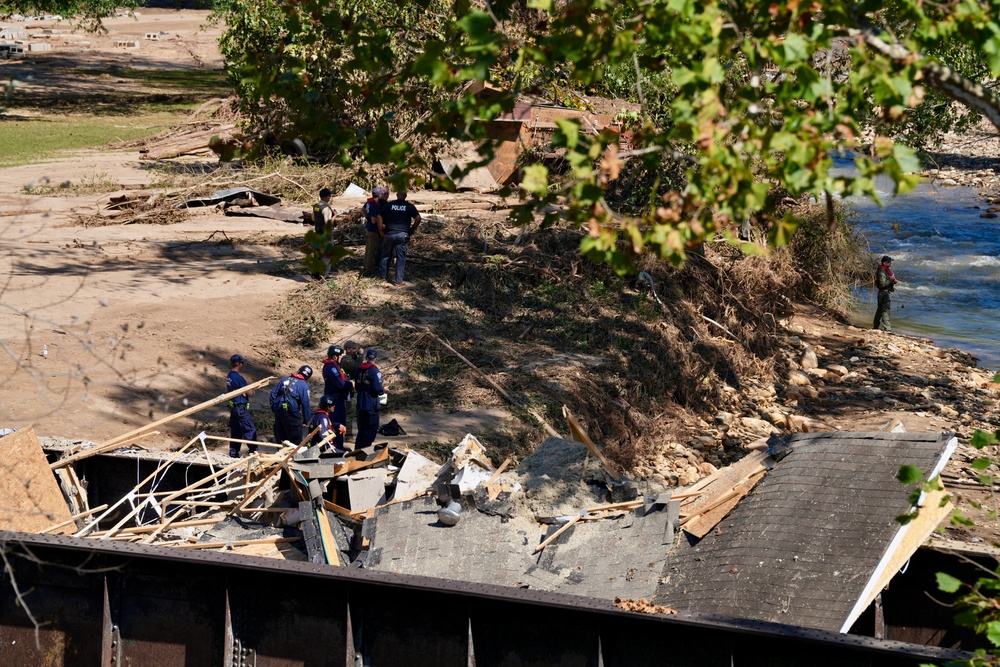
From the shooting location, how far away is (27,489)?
867 centimetres

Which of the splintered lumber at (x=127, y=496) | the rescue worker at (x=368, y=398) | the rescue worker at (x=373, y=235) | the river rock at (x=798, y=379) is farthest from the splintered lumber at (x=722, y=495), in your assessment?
the rescue worker at (x=373, y=235)

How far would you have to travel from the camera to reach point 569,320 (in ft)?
54.9

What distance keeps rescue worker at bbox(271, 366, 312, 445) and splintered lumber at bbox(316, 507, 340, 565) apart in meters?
2.49

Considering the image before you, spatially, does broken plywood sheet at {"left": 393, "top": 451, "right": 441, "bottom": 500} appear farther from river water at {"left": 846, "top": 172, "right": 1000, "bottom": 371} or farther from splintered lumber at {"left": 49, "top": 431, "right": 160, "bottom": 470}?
river water at {"left": 846, "top": 172, "right": 1000, "bottom": 371}

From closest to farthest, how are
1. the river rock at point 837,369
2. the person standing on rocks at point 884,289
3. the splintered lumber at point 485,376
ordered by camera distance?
the splintered lumber at point 485,376, the river rock at point 837,369, the person standing on rocks at point 884,289

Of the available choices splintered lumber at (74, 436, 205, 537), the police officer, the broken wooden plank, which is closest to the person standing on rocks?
the police officer

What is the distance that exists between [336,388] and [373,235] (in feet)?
20.7

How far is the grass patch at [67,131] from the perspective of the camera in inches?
1068

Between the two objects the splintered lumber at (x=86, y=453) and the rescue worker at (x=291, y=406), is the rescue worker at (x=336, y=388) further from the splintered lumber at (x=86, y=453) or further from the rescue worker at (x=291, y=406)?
the splintered lumber at (x=86, y=453)

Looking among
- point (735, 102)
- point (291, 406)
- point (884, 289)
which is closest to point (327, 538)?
point (291, 406)

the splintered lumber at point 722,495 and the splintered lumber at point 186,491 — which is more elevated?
the splintered lumber at point 722,495

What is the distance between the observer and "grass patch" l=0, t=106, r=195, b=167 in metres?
27.1

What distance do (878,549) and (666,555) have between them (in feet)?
5.52

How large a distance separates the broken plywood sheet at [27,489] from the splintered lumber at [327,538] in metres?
2.13
